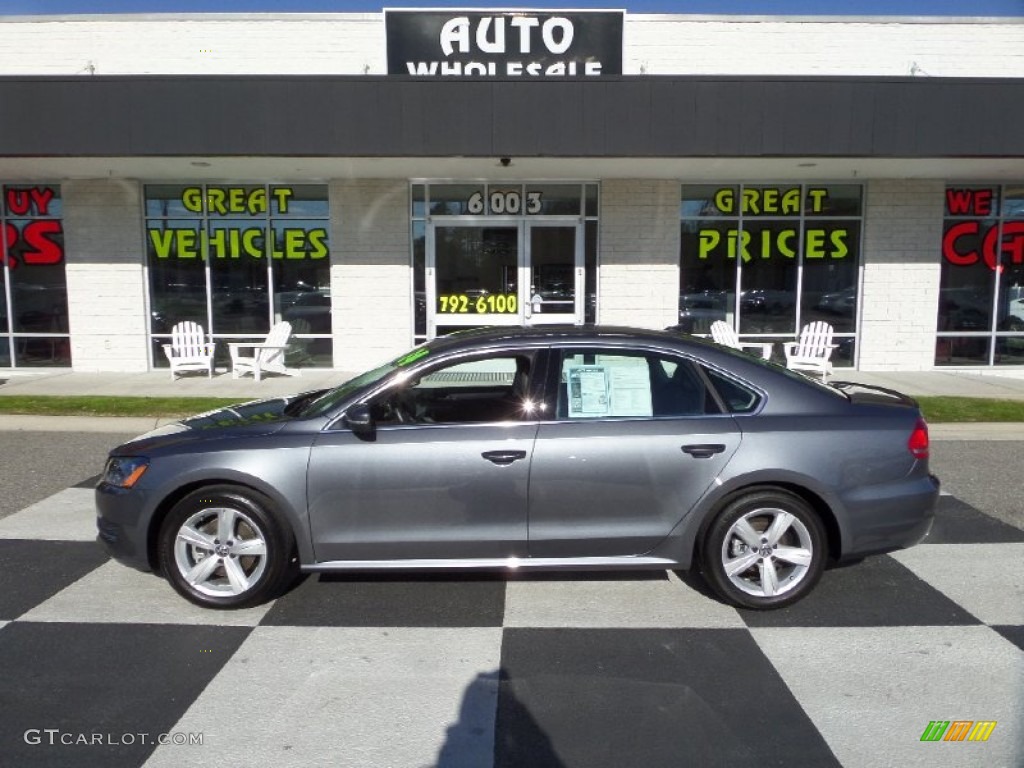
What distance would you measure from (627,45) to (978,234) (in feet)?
22.4

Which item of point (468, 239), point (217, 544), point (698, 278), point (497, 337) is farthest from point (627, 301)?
point (217, 544)

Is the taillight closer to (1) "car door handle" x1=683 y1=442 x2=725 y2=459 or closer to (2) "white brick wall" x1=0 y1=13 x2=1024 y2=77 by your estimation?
(1) "car door handle" x1=683 y1=442 x2=725 y2=459

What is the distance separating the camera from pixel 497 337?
15.2 feet

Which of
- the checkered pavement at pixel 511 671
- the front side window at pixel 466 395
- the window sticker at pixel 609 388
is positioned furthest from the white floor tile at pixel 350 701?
the window sticker at pixel 609 388

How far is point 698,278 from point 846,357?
2998 mm

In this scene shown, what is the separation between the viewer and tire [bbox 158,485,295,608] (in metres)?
4.28

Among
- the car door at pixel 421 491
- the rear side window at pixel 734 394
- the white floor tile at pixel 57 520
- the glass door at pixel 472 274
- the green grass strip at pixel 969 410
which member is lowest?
the white floor tile at pixel 57 520

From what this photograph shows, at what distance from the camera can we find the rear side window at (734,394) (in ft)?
14.5

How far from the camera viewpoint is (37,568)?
16.5ft

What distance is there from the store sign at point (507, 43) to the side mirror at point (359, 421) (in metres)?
10.5

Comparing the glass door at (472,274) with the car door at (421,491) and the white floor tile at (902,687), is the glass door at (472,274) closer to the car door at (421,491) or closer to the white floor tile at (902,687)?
the car door at (421,491)

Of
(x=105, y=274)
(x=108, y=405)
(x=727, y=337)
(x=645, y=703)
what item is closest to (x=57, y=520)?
(x=645, y=703)

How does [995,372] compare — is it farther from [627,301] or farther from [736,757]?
[736,757]

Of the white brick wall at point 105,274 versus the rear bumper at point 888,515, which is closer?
the rear bumper at point 888,515
